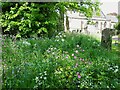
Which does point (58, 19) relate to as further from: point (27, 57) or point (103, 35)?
point (27, 57)

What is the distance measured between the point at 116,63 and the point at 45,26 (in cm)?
266

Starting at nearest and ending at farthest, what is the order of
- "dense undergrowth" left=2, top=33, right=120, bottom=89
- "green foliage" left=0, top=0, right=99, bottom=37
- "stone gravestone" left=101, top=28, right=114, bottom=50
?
"dense undergrowth" left=2, top=33, right=120, bottom=89 → "stone gravestone" left=101, top=28, right=114, bottom=50 → "green foliage" left=0, top=0, right=99, bottom=37

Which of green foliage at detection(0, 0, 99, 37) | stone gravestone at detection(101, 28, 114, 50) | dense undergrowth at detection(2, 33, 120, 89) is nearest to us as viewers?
dense undergrowth at detection(2, 33, 120, 89)

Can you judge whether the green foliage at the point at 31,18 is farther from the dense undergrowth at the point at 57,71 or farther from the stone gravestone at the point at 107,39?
the dense undergrowth at the point at 57,71

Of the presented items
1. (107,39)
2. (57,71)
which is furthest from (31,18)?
(57,71)

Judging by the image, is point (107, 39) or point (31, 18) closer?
point (107, 39)

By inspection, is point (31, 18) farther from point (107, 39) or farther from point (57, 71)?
point (57, 71)

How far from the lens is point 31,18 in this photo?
5273 millimetres

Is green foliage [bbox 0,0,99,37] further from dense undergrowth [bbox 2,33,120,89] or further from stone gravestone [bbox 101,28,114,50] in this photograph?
dense undergrowth [bbox 2,33,120,89]

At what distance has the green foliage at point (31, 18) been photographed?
17.4 ft

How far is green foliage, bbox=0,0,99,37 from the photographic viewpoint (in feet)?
17.4

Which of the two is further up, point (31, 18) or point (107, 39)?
point (31, 18)

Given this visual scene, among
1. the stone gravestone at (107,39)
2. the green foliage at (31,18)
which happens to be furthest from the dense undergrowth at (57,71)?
the green foliage at (31,18)

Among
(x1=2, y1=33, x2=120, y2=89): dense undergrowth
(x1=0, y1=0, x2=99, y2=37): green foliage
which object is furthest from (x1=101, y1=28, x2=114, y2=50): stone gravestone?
(x1=0, y1=0, x2=99, y2=37): green foliage
